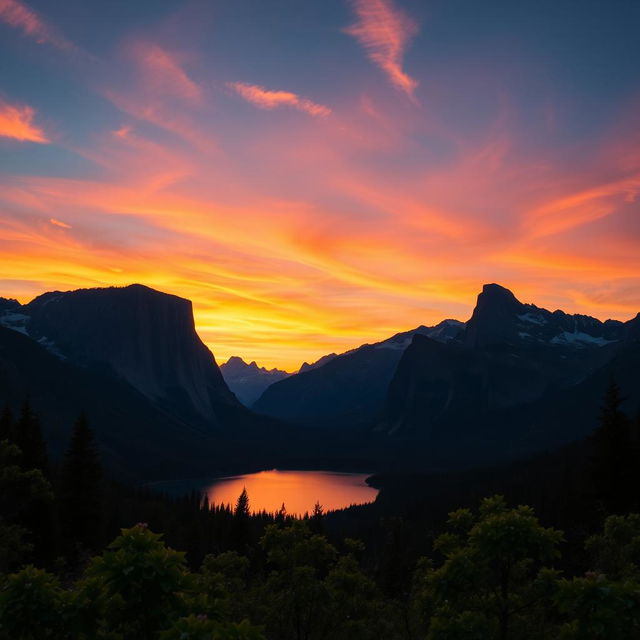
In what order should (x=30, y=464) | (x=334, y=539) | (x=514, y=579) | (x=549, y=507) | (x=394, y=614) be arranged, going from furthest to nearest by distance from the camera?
(x=334, y=539), (x=549, y=507), (x=30, y=464), (x=394, y=614), (x=514, y=579)

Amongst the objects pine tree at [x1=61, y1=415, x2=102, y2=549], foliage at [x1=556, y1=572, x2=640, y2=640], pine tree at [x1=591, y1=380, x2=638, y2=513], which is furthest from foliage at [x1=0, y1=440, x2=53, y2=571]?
pine tree at [x1=591, y1=380, x2=638, y2=513]

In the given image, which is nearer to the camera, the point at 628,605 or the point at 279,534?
the point at 628,605

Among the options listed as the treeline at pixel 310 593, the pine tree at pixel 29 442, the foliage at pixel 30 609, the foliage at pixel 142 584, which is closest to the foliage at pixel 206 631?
the treeline at pixel 310 593

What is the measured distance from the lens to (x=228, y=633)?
11156 mm

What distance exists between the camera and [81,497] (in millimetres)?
61656

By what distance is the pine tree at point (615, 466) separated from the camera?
47.3 m

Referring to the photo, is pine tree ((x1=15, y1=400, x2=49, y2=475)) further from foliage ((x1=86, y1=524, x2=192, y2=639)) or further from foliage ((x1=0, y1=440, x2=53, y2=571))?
foliage ((x1=86, y1=524, x2=192, y2=639))

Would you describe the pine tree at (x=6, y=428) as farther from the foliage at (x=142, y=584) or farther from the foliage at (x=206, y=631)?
the foliage at (x=206, y=631)

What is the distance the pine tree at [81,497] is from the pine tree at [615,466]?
156 ft

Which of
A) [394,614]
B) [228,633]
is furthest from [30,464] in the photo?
[228,633]

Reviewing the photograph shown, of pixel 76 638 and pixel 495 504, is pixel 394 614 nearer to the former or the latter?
pixel 495 504

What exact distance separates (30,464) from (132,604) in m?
51.8

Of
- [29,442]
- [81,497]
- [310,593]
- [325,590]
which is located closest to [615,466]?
[325,590]

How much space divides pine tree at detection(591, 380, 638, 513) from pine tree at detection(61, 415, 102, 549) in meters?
47.6
